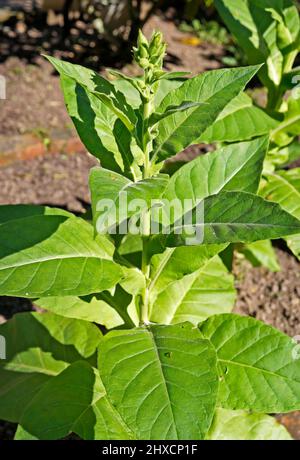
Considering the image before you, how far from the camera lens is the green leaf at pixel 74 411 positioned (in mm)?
2125

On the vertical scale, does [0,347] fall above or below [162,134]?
below

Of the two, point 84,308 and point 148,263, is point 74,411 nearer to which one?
point 84,308

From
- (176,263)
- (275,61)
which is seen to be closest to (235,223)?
(176,263)

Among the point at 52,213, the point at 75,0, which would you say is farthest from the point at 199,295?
the point at 75,0

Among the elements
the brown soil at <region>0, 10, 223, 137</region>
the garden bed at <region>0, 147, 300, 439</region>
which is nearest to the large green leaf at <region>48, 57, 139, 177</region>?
the garden bed at <region>0, 147, 300, 439</region>

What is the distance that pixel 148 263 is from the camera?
2041mm

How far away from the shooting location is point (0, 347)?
8.58 ft

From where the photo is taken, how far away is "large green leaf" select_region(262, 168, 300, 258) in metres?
2.49

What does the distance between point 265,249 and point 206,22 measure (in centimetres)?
466

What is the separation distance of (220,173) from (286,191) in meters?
0.69

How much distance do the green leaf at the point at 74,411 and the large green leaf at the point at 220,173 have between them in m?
0.76

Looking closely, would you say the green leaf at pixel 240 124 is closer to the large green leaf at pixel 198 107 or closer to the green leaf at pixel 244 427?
the large green leaf at pixel 198 107

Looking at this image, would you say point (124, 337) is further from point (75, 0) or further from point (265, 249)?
point (75, 0)

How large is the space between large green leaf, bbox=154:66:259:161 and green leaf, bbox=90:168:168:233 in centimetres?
16
